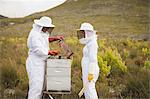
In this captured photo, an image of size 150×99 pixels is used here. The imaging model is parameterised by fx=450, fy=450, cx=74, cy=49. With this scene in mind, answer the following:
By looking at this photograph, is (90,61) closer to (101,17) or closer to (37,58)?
(37,58)

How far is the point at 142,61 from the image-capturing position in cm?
809

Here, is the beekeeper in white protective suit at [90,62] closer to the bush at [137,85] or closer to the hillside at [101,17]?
the bush at [137,85]

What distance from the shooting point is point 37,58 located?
598cm

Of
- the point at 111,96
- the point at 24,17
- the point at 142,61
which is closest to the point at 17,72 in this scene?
the point at 24,17

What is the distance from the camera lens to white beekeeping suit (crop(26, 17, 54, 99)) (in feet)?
19.4

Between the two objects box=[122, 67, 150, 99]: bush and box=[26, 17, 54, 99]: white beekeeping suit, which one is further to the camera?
box=[122, 67, 150, 99]: bush

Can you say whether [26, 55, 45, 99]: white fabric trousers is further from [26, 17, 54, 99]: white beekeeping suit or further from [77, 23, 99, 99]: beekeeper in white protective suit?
[77, 23, 99, 99]: beekeeper in white protective suit

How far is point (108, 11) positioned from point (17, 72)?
209cm

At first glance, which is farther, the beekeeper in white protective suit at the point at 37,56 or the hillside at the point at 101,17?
the hillside at the point at 101,17

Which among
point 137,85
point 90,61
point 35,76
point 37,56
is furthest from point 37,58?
point 137,85

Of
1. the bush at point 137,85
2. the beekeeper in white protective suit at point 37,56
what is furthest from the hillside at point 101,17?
the beekeeper in white protective suit at point 37,56

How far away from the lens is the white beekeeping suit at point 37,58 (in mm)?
5922

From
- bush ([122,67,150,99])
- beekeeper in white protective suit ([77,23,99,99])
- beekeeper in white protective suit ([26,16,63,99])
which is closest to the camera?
beekeeper in white protective suit ([77,23,99,99])

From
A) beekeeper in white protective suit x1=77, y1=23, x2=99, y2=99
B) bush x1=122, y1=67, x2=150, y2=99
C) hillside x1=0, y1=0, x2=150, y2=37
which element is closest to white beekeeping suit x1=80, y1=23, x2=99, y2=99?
beekeeper in white protective suit x1=77, y1=23, x2=99, y2=99
